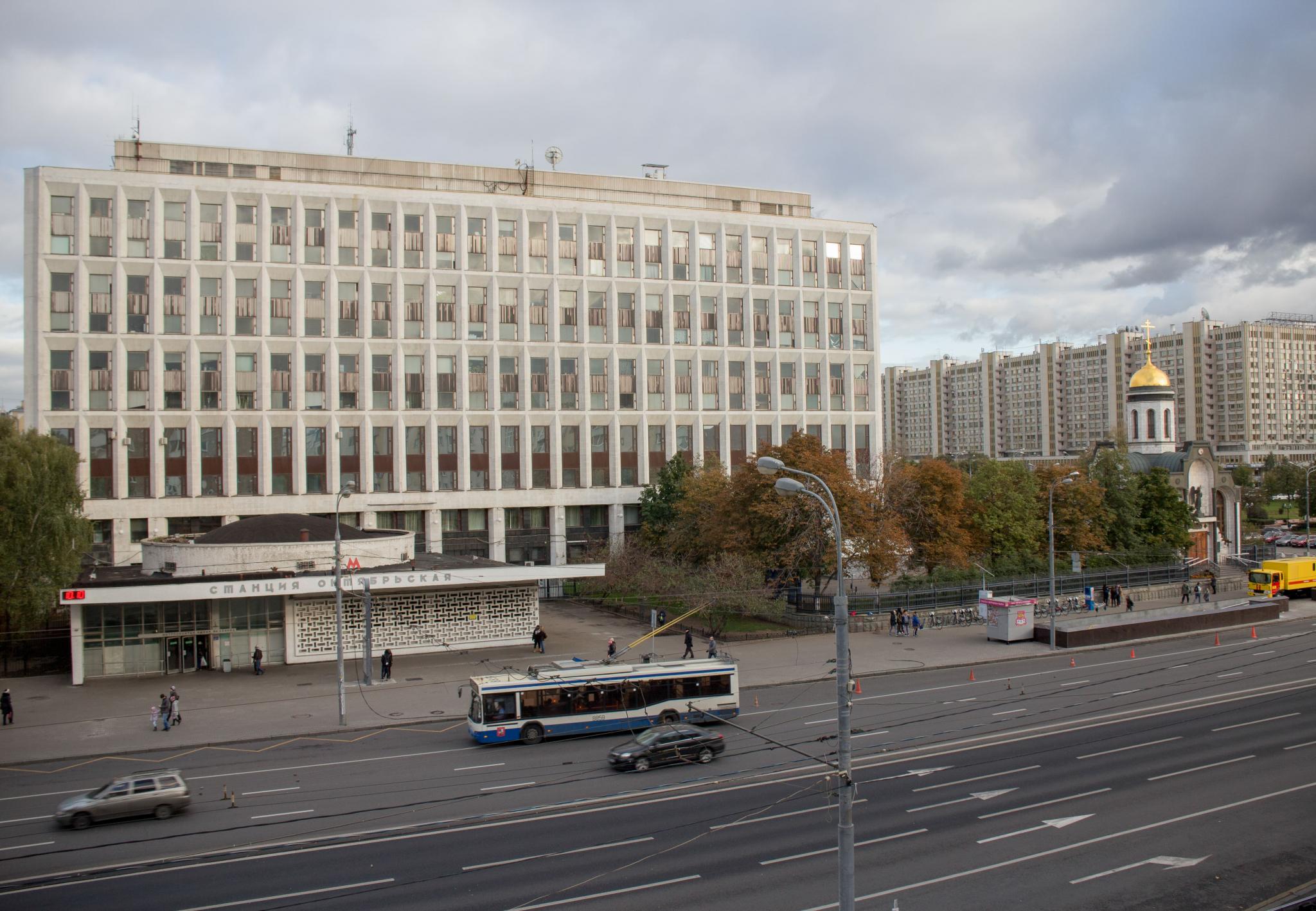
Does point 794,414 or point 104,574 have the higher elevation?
point 794,414

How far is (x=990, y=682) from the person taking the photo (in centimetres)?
3922

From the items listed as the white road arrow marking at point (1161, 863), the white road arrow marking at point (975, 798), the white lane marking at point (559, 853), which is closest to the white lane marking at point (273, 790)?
the white lane marking at point (559, 853)

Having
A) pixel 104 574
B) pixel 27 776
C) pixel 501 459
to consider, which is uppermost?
pixel 501 459

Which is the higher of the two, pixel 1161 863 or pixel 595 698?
pixel 595 698

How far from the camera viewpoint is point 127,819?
75.3 feet

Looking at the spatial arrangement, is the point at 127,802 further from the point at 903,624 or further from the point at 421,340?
the point at 421,340

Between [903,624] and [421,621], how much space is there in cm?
2574

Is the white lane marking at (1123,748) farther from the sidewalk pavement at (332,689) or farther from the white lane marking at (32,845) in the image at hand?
the white lane marking at (32,845)

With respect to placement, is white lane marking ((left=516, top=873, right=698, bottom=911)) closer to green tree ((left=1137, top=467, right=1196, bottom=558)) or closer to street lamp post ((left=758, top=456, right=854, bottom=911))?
street lamp post ((left=758, top=456, right=854, bottom=911))

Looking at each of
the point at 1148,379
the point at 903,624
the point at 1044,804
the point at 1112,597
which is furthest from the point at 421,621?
the point at 1148,379

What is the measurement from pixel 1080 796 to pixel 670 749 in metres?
10.7

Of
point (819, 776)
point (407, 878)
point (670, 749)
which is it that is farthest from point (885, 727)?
point (407, 878)

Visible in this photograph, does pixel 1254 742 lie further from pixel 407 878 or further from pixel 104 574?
pixel 104 574

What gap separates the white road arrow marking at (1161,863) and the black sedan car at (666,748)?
11354 mm
